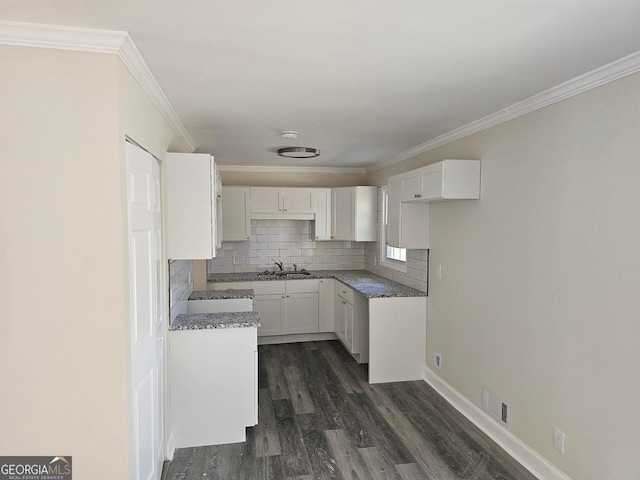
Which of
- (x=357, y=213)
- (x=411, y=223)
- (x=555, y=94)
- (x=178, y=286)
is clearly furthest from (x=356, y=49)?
(x=357, y=213)

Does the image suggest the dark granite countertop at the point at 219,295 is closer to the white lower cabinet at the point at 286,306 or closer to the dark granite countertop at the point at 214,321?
the dark granite countertop at the point at 214,321

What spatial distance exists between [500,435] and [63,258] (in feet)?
9.73

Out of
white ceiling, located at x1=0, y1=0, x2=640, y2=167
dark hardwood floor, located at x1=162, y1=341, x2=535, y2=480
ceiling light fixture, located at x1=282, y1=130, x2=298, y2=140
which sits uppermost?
→ white ceiling, located at x1=0, y1=0, x2=640, y2=167

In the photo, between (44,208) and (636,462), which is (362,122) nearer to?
(44,208)

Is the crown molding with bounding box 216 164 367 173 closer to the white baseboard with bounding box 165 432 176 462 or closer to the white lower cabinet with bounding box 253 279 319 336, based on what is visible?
the white lower cabinet with bounding box 253 279 319 336

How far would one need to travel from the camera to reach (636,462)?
1899mm

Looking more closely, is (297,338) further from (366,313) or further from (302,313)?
(366,313)

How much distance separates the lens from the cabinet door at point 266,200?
5207mm

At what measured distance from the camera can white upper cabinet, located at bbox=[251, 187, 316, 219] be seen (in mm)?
5226

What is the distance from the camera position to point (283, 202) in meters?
5.30

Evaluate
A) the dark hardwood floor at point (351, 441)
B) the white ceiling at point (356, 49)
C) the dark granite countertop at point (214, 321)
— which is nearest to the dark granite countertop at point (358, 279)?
the dark hardwood floor at point (351, 441)

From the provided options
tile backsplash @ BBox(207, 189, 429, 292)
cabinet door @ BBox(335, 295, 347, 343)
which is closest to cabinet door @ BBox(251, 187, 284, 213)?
tile backsplash @ BBox(207, 189, 429, 292)

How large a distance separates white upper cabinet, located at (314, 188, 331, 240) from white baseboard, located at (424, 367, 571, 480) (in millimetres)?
2342

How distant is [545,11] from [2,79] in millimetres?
2053
